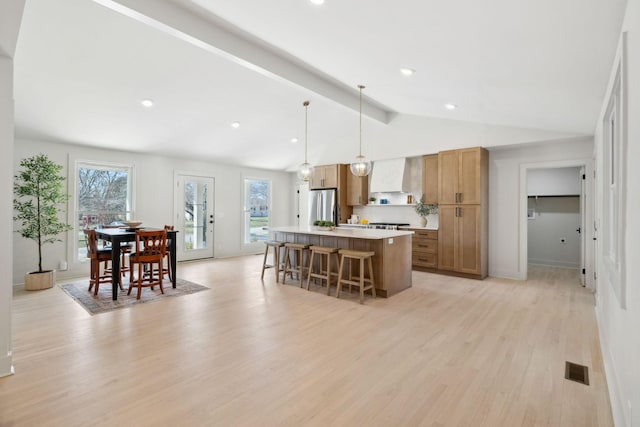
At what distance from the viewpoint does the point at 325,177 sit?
26.7ft

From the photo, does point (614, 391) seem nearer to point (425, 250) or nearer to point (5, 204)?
point (425, 250)

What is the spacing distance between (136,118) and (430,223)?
19.6 ft

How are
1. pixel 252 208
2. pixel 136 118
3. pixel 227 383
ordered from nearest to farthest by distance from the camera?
pixel 227 383 → pixel 136 118 → pixel 252 208

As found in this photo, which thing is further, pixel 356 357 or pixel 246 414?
pixel 356 357

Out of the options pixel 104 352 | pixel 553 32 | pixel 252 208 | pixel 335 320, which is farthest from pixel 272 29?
pixel 252 208

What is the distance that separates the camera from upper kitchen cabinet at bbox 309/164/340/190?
7.93 metres

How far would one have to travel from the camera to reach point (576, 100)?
3279 millimetres

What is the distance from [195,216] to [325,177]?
133 inches

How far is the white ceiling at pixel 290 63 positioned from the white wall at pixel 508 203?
2.03ft

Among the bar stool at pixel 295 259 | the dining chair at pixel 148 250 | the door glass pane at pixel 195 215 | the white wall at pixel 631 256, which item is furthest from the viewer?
the door glass pane at pixel 195 215

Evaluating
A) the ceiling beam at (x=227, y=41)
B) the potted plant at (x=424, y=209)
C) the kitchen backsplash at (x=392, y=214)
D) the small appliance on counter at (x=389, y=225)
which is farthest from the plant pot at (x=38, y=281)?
the potted plant at (x=424, y=209)

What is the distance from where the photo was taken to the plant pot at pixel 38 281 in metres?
A: 4.86

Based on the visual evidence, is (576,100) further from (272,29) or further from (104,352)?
(104,352)

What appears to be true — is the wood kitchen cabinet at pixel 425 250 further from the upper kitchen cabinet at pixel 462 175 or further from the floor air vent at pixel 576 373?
the floor air vent at pixel 576 373
